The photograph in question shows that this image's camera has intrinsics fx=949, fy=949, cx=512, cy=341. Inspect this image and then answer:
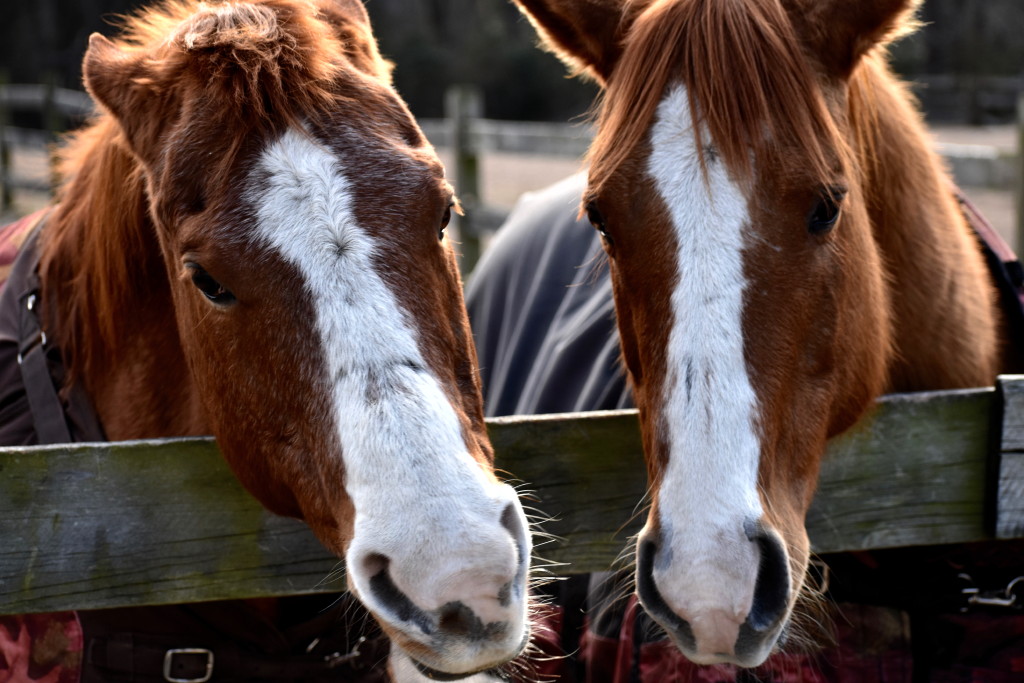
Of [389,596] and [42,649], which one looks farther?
[42,649]

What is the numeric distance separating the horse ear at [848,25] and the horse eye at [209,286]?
1.17m

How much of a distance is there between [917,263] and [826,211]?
1.88ft

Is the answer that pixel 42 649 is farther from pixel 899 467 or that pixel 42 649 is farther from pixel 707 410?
pixel 899 467

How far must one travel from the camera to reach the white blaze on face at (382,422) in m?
1.29

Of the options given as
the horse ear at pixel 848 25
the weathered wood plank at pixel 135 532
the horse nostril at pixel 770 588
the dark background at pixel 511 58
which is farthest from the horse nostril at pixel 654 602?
the dark background at pixel 511 58

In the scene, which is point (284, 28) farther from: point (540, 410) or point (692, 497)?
point (540, 410)

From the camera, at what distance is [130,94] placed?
1720 millimetres

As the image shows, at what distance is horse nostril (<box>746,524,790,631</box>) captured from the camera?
144 centimetres

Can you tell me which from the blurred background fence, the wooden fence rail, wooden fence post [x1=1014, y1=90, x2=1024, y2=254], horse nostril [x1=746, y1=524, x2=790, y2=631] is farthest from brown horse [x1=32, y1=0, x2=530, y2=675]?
the blurred background fence

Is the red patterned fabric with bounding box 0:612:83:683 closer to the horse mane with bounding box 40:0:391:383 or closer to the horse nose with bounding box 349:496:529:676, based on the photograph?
the horse mane with bounding box 40:0:391:383

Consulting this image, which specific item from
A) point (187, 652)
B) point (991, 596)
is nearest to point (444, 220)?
point (187, 652)

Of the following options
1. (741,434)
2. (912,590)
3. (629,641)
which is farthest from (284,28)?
(912,590)

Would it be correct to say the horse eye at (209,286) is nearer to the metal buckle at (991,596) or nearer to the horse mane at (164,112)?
the horse mane at (164,112)

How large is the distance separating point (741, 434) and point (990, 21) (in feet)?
73.2
